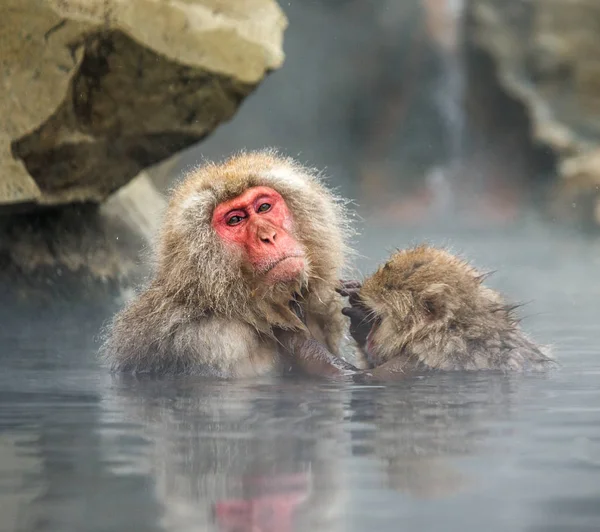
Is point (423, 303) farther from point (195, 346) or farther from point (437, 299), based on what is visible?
point (195, 346)

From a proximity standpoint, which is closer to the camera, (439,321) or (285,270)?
(285,270)

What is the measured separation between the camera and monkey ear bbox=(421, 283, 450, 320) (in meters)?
4.64

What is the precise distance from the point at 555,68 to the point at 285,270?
11035 millimetres

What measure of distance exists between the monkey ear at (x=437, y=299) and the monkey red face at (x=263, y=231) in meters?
0.55

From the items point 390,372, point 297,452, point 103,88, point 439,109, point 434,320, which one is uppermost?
point 439,109

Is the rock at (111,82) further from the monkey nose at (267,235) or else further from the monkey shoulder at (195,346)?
the monkey nose at (267,235)

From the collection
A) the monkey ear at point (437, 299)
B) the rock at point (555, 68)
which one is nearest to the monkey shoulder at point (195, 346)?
the monkey ear at point (437, 299)

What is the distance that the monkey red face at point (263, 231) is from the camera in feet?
14.8

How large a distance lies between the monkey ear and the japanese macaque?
445 millimetres

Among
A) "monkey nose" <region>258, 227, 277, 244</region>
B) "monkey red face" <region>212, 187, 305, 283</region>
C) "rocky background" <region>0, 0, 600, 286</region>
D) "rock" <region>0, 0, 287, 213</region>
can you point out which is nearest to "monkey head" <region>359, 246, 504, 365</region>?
"monkey red face" <region>212, 187, 305, 283</region>

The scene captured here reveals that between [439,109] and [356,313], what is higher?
[439,109]

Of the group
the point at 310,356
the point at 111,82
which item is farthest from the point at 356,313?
the point at 111,82

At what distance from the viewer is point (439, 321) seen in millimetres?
4629

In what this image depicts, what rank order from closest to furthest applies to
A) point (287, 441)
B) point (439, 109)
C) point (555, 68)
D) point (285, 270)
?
point (287, 441)
point (285, 270)
point (555, 68)
point (439, 109)
